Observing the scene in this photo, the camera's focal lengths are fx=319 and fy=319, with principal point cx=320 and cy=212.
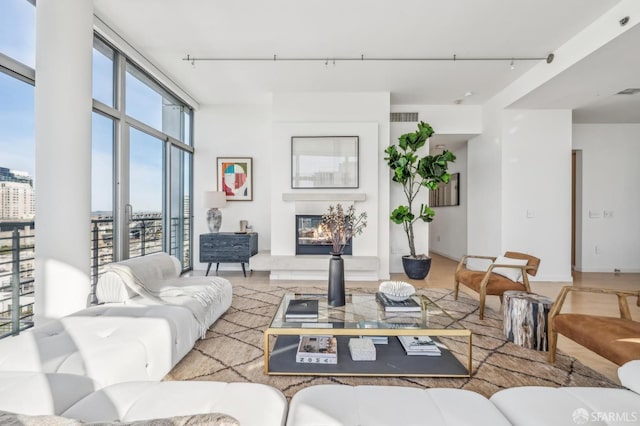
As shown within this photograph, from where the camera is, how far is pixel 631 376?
131cm

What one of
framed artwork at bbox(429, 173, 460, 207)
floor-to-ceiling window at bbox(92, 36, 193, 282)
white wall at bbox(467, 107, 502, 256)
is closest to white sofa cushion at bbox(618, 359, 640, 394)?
white wall at bbox(467, 107, 502, 256)

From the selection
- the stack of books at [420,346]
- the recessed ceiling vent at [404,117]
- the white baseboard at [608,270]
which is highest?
the recessed ceiling vent at [404,117]

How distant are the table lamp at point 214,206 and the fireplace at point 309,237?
132 cm

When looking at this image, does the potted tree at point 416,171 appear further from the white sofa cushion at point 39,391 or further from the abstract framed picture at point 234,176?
the white sofa cushion at point 39,391

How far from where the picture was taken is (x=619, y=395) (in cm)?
124

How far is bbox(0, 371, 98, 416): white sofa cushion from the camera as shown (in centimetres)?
116

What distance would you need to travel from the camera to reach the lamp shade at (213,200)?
17.2ft

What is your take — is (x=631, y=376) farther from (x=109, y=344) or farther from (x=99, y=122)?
(x=99, y=122)

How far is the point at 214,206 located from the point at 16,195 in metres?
2.81

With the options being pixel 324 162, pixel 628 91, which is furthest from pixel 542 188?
pixel 324 162

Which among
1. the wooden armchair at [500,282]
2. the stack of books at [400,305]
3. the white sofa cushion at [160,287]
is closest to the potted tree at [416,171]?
the wooden armchair at [500,282]

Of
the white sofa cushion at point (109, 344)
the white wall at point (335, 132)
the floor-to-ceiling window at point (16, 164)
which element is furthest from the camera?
the white wall at point (335, 132)

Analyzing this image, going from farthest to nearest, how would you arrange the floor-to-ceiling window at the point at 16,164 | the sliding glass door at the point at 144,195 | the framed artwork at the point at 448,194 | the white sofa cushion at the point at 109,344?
1. the framed artwork at the point at 448,194
2. the sliding glass door at the point at 144,195
3. the floor-to-ceiling window at the point at 16,164
4. the white sofa cushion at the point at 109,344

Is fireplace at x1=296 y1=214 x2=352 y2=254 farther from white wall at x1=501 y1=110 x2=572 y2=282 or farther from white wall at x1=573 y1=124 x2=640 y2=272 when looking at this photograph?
white wall at x1=573 y1=124 x2=640 y2=272
